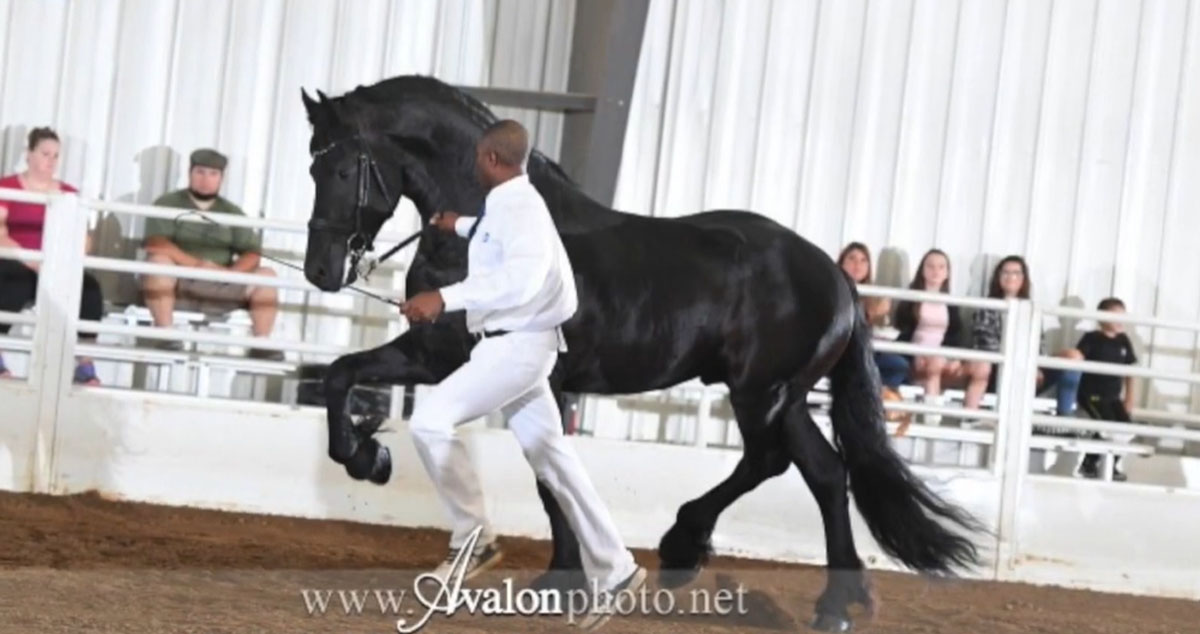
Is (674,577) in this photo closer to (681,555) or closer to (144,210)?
(681,555)

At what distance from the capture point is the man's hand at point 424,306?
5727mm

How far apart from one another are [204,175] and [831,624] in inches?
206

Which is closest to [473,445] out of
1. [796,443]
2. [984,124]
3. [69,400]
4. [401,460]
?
[401,460]

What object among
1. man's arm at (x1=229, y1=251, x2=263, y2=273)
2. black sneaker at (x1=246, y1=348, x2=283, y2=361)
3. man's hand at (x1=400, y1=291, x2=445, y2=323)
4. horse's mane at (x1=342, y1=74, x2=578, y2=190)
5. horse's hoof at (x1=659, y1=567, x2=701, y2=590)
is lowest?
horse's hoof at (x1=659, y1=567, x2=701, y2=590)

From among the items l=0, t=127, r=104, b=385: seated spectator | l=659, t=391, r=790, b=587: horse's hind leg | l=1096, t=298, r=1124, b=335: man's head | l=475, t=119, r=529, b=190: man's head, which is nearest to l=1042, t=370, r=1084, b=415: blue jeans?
l=1096, t=298, r=1124, b=335: man's head

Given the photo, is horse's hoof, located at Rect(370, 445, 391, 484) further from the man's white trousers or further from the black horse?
the man's white trousers

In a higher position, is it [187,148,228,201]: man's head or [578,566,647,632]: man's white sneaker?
[187,148,228,201]: man's head

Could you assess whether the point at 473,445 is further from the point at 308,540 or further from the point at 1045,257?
the point at 1045,257

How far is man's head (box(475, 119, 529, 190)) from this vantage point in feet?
19.6

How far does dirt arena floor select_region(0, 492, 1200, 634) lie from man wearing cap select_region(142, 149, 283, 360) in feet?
5.34

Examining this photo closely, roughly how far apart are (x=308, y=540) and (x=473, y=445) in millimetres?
1155

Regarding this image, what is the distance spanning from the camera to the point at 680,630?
662 cm

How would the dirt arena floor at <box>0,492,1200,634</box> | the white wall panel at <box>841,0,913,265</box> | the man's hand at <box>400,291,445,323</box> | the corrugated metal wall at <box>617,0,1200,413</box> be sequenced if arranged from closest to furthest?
the man's hand at <box>400,291,445,323</box> < the dirt arena floor at <box>0,492,1200,634</box> < the corrugated metal wall at <box>617,0,1200,413</box> < the white wall panel at <box>841,0,913,265</box>

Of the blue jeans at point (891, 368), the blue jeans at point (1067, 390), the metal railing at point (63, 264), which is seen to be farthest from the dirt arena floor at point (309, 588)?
the blue jeans at point (1067, 390)
